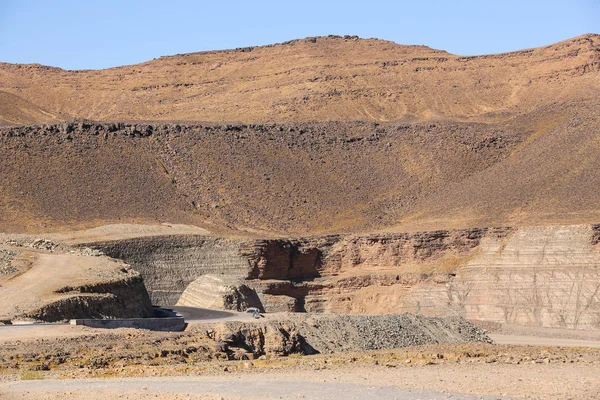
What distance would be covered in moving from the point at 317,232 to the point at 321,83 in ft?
164

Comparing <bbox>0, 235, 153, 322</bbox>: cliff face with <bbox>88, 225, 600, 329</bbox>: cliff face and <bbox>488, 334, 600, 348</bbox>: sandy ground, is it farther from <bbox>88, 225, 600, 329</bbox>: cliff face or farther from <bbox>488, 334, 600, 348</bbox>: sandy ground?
<bbox>488, 334, 600, 348</bbox>: sandy ground

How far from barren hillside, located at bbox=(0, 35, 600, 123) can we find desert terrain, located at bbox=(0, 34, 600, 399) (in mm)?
411

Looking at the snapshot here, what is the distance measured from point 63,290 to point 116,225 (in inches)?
1284

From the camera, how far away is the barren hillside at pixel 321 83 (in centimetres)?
13362

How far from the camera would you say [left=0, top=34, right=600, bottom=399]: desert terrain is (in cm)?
3991

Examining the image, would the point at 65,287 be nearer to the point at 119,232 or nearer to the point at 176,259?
the point at 176,259

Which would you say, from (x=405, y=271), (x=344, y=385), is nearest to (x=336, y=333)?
(x=344, y=385)

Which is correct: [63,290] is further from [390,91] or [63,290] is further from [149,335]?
[390,91]

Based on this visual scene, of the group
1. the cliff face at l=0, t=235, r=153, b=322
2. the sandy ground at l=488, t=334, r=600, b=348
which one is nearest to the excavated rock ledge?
the cliff face at l=0, t=235, r=153, b=322

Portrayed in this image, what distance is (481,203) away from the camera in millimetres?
92375

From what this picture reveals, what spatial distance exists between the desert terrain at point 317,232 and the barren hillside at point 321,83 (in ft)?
1.35

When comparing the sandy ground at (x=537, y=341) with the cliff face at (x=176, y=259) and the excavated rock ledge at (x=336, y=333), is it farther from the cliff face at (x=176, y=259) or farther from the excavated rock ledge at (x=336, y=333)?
the cliff face at (x=176, y=259)

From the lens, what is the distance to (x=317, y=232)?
95.6m

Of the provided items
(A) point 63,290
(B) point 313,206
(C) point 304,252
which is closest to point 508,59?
(B) point 313,206
